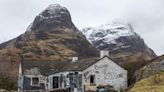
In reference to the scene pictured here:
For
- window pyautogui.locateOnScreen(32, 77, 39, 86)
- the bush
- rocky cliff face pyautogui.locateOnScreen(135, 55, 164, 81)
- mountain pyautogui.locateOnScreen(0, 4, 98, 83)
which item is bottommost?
the bush

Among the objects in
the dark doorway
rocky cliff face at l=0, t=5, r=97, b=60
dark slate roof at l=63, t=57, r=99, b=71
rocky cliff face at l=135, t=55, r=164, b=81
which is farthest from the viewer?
rocky cliff face at l=0, t=5, r=97, b=60

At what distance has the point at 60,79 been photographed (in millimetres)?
76375

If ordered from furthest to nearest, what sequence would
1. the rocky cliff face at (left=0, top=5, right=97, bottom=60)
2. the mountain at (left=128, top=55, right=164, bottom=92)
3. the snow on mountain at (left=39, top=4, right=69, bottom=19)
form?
1. the snow on mountain at (left=39, top=4, right=69, bottom=19)
2. the rocky cliff face at (left=0, top=5, right=97, bottom=60)
3. the mountain at (left=128, top=55, right=164, bottom=92)

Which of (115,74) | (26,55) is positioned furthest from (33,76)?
(26,55)

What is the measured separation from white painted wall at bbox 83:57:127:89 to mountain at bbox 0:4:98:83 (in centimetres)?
5322

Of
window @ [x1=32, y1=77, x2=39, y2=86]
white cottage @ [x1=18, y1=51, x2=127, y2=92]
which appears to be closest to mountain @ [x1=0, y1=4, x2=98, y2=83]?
window @ [x1=32, y1=77, x2=39, y2=86]

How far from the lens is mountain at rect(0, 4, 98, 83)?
135000 millimetres

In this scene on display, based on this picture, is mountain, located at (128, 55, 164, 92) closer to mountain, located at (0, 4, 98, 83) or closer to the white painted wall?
the white painted wall

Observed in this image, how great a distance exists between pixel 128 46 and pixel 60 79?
109m

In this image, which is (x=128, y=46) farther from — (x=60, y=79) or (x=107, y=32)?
(x=60, y=79)

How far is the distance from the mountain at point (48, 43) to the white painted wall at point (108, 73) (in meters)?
53.2

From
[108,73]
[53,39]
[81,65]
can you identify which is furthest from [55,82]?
[53,39]

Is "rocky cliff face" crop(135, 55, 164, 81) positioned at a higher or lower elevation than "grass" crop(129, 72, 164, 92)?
higher

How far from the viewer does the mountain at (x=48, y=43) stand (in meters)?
135
